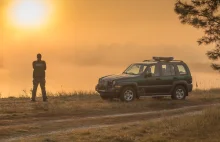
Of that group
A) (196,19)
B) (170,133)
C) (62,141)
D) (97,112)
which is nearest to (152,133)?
(170,133)

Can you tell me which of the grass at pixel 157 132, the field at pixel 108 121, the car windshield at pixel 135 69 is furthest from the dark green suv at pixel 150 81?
the grass at pixel 157 132

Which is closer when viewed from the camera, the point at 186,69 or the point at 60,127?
the point at 60,127

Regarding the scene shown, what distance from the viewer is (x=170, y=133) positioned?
46.2 ft

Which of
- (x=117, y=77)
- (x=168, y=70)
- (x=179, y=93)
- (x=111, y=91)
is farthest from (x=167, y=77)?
(x=111, y=91)

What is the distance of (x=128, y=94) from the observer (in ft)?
73.7

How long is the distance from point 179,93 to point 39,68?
7378 mm

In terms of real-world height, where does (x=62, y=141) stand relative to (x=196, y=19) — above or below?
below

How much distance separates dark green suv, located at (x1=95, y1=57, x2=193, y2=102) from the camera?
73.4 ft

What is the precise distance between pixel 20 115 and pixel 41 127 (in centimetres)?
268

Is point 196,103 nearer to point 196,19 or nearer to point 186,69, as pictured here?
point 186,69

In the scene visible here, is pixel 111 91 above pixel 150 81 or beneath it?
beneath

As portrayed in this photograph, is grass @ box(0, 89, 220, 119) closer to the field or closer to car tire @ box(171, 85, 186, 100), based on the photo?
the field

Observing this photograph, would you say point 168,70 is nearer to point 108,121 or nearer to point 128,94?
point 128,94

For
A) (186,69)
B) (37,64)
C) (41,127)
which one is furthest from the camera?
(186,69)
